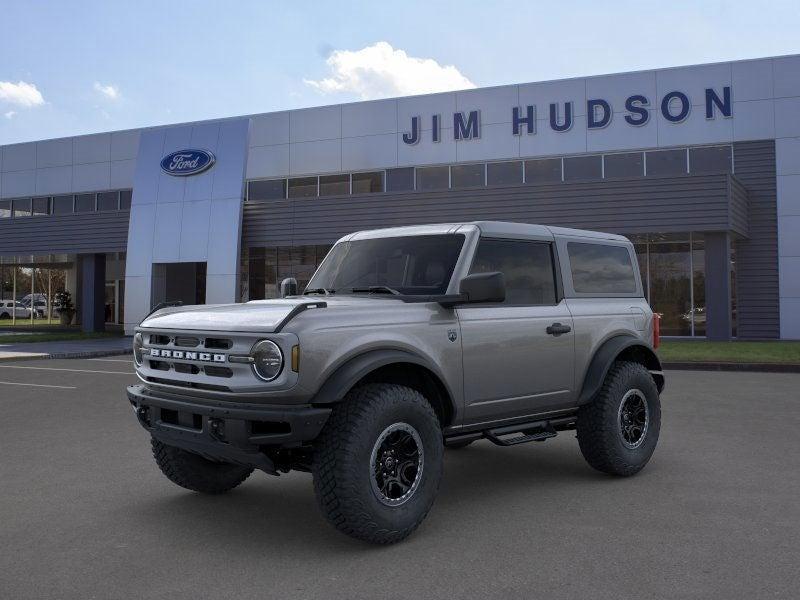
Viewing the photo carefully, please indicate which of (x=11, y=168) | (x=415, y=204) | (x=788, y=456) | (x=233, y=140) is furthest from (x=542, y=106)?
(x=11, y=168)

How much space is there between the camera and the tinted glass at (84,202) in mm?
30688

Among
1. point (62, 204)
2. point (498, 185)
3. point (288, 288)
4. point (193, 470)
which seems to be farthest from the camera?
point (62, 204)

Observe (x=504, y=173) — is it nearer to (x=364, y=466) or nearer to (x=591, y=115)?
(x=591, y=115)

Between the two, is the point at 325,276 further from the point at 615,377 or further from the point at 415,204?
the point at 415,204

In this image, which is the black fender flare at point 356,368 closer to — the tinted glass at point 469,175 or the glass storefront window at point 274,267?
the tinted glass at point 469,175

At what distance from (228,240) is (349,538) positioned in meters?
21.0

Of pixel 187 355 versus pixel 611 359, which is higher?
pixel 187 355

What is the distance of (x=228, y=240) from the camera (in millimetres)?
24312

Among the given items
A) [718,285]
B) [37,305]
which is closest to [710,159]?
[718,285]

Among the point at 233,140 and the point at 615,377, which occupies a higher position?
the point at 233,140

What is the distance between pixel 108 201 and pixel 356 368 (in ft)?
95.8

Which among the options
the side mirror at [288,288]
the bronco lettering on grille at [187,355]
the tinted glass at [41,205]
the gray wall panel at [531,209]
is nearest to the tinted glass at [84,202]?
the tinted glass at [41,205]

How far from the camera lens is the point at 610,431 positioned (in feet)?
18.8

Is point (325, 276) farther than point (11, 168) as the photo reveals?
No
